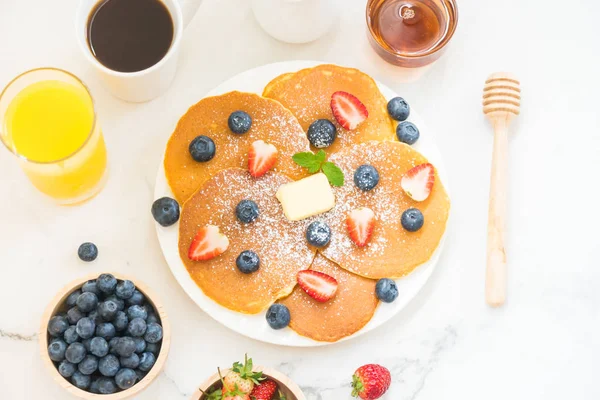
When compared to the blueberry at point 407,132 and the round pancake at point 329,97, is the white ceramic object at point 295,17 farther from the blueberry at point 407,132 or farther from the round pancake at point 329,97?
the blueberry at point 407,132

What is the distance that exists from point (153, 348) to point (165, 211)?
0.35 m

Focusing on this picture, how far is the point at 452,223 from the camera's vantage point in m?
2.36

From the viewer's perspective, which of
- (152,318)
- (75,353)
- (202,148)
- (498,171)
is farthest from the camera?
(498,171)

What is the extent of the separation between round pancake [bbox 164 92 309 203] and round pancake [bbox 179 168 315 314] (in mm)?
41

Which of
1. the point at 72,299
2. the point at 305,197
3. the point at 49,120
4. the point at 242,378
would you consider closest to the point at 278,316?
the point at 242,378

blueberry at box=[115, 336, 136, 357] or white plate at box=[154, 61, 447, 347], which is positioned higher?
white plate at box=[154, 61, 447, 347]

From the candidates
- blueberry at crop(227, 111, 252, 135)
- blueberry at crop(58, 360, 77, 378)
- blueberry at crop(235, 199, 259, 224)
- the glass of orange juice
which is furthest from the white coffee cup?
blueberry at crop(58, 360, 77, 378)

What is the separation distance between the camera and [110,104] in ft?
7.72

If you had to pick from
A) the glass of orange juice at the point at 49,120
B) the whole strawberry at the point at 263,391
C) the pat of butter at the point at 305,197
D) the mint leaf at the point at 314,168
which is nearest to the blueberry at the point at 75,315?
the glass of orange juice at the point at 49,120

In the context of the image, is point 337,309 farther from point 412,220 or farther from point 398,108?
point 398,108

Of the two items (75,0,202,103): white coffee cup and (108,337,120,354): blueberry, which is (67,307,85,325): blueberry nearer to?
(108,337,120,354): blueberry

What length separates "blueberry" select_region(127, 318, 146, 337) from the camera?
2.05 meters

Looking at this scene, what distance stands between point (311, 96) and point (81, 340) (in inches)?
34.4

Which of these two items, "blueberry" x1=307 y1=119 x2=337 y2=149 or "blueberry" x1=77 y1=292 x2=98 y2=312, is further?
"blueberry" x1=307 y1=119 x2=337 y2=149
